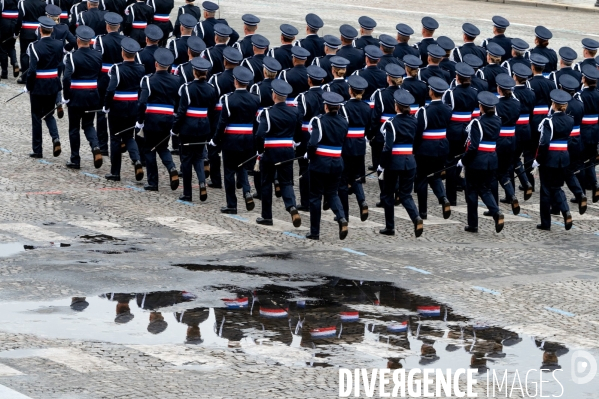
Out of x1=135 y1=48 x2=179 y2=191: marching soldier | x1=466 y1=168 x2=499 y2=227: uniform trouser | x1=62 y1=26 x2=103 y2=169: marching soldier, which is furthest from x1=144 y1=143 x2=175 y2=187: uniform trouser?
x1=466 y1=168 x2=499 y2=227: uniform trouser

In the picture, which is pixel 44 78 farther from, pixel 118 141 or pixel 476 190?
pixel 476 190

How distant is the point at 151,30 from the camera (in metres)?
19.5

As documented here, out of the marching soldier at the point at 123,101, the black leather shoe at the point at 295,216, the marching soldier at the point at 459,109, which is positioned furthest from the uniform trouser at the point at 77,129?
the marching soldier at the point at 459,109

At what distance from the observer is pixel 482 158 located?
17.3 meters

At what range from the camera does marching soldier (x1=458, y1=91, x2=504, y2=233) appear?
17.2 metres

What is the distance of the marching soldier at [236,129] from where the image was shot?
17016 mm

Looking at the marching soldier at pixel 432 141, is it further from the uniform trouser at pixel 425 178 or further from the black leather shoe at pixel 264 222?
the black leather shoe at pixel 264 222

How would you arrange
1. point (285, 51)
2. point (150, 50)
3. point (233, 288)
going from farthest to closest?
point (285, 51) < point (150, 50) < point (233, 288)

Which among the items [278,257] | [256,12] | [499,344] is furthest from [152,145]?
[256,12]

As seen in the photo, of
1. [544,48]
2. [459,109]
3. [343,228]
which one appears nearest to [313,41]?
[459,109]

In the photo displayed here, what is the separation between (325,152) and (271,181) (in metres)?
0.97

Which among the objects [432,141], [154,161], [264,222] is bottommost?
[264,222]

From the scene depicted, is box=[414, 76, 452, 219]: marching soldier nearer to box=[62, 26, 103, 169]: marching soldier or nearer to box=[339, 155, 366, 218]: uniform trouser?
box=[339, 155, 366, 218]: uniform trouser

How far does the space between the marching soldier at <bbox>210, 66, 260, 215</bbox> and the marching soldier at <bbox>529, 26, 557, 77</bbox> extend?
636cm
